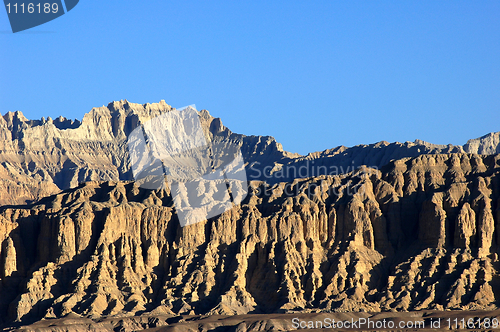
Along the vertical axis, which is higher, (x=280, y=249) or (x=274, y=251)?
(x=280, y=249)

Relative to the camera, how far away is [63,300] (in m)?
148

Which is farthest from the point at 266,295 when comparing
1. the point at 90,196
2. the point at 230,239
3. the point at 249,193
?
the point at 90,196

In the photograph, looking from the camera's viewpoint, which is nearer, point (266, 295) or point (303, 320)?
point (303, 320)

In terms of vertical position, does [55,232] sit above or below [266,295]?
above

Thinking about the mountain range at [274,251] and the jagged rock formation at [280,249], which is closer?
the mountain range at [274,251]

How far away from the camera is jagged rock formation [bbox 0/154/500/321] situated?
5896 inches

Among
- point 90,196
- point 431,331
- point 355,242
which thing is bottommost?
point 431,331

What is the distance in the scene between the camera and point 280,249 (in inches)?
6403

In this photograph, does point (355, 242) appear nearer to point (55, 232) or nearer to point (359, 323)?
point (359, 323)

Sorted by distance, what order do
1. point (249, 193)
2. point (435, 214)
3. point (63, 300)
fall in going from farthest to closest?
point (249, 193), point (435, 214), point (63, 300)

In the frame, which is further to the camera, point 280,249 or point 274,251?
point 280,249

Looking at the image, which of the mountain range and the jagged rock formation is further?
the jagged rock formation

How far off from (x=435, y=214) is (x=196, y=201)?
1722 inches

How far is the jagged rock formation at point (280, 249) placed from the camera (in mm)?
149750
